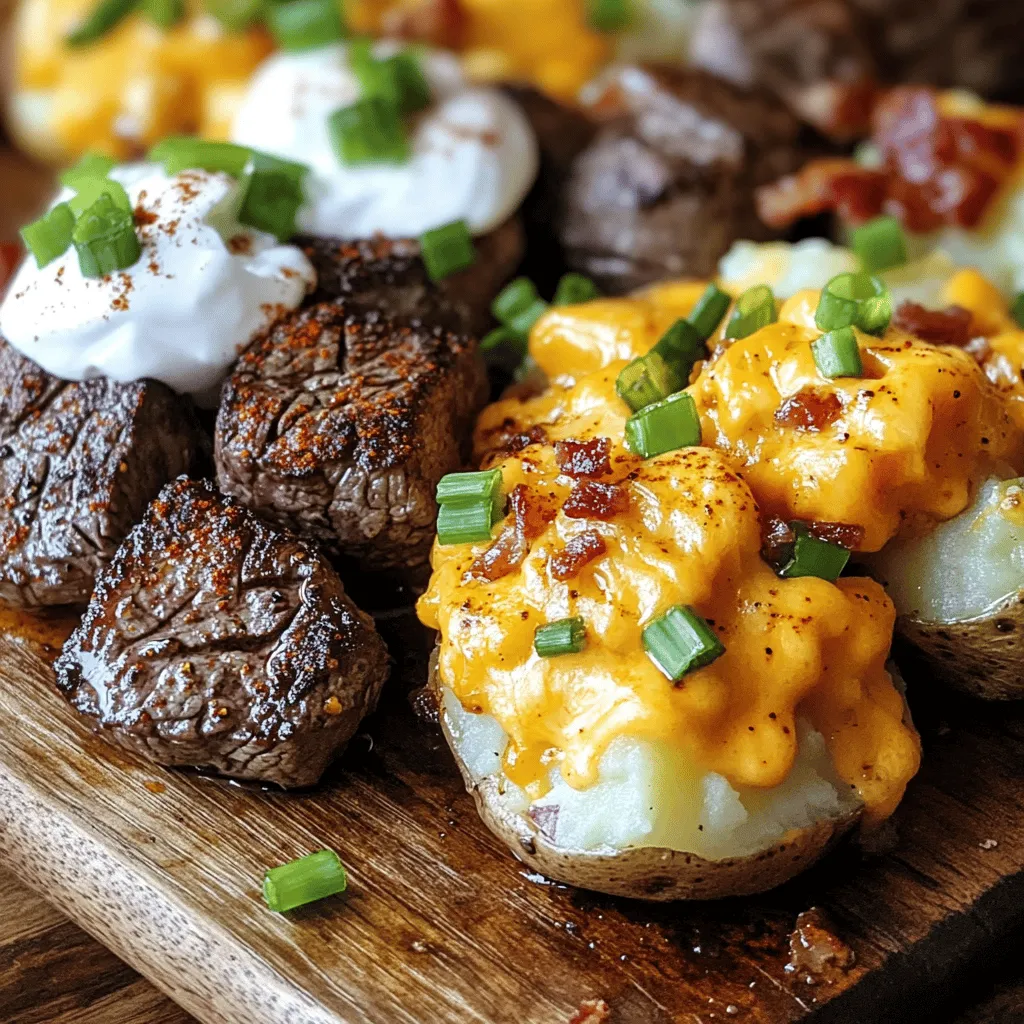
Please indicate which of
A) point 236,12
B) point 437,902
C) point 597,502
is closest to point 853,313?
point 597,502

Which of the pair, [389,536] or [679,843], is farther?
[389,536]

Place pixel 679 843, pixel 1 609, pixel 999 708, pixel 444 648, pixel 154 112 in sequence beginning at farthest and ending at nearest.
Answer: pixel 154 112
pixel 1 609
pixel 999 708
pixel 444 648
pixel 679 843

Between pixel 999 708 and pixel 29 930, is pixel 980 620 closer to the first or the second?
pixel 999 708

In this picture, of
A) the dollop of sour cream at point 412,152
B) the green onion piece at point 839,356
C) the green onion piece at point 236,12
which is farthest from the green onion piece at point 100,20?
the green onion piece at point 839,356

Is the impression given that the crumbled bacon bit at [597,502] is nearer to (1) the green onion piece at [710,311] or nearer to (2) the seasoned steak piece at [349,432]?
(2) the seasoned steak piece at [349,432]

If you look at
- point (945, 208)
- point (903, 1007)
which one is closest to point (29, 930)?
point (903, 1007)
